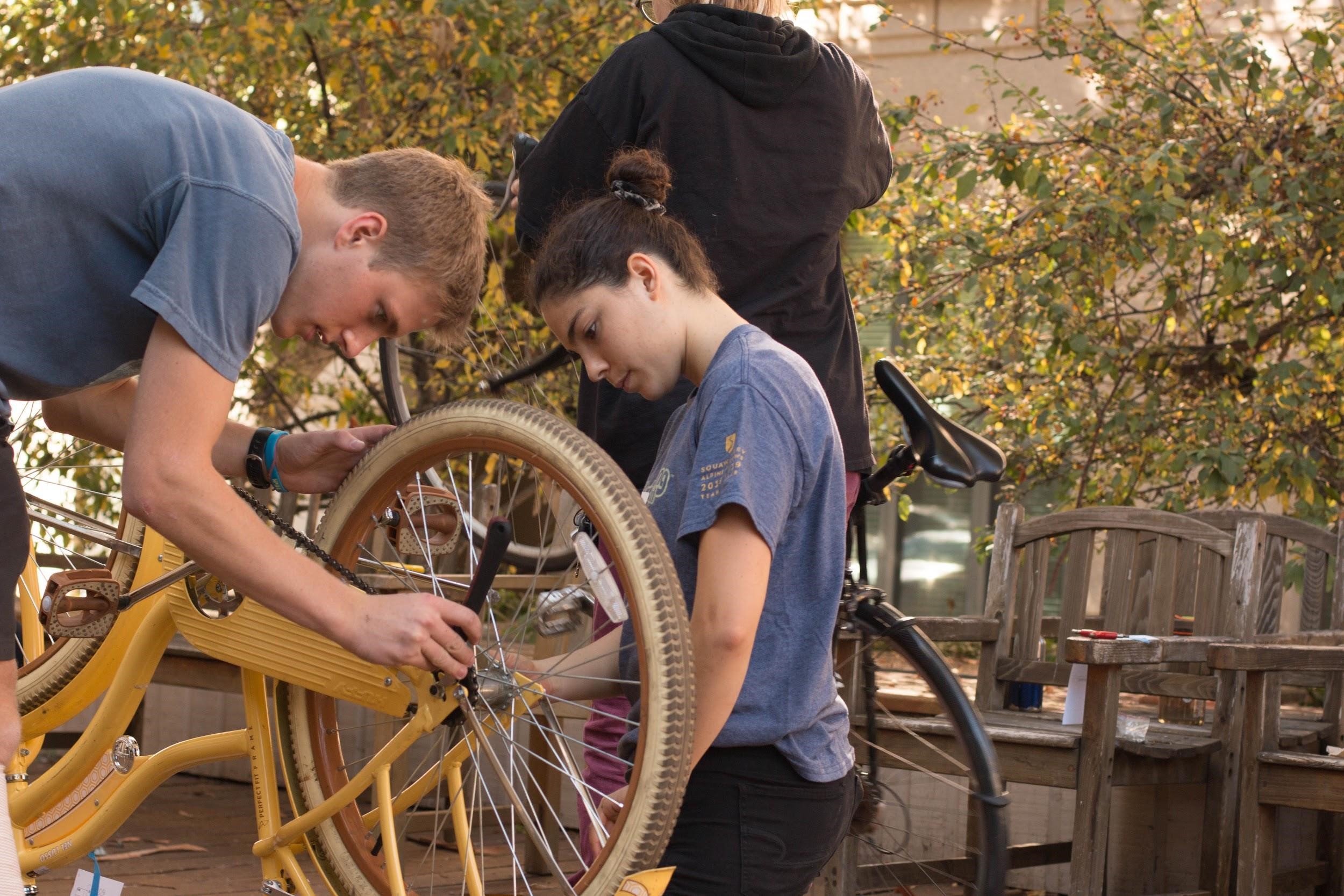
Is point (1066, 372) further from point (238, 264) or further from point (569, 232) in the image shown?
point (238, 264)

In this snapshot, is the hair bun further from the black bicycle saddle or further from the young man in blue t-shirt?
the black bicycle saddle

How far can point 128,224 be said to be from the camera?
63.7 inches

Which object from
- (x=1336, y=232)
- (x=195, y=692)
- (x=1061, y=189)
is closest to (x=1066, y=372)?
(x=1061, y=189)

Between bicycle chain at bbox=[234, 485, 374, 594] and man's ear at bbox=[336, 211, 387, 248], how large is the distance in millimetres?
365

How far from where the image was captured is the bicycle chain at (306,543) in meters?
1.96

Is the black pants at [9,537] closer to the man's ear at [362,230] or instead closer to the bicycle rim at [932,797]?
the man's ear at [362,230]

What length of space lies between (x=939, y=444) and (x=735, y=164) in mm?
620

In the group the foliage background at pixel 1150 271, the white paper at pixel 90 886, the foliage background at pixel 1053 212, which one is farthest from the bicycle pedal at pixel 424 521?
the foliage background at pixel 1150 271

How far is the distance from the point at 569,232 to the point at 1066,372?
3.42m

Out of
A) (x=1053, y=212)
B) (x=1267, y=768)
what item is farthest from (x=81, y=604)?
(x=1053, y=212)

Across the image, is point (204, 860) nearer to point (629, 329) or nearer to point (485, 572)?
point (485, 572)

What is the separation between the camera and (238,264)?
5.18 ft

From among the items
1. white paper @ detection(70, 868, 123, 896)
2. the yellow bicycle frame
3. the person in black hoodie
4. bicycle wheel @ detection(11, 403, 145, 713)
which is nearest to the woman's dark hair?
the person in black hoodie

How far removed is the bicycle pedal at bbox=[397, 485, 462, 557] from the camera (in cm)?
201
